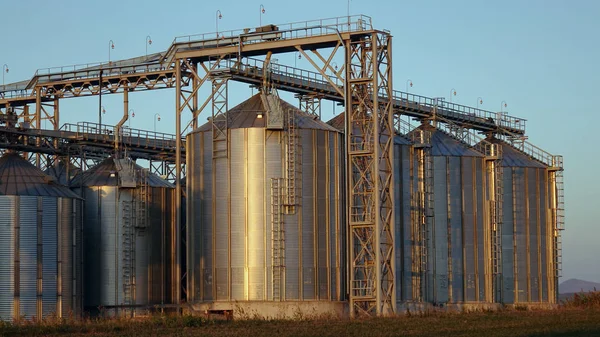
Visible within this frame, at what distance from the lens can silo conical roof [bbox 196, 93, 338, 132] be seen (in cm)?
8375

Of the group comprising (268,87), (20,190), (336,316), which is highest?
(268,87)

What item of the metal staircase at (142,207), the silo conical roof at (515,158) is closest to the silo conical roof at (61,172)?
the metal staircase at (142,207)

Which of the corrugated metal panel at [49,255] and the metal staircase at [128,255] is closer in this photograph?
the corrugated metal panel at [49,255]

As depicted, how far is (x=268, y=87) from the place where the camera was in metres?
87.1

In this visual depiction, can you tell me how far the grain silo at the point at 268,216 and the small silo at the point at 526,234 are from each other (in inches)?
949

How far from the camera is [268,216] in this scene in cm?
8206

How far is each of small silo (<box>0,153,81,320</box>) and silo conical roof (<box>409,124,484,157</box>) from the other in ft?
97.0

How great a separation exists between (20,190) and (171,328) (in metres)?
22.9

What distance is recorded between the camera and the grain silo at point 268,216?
81.9 meters

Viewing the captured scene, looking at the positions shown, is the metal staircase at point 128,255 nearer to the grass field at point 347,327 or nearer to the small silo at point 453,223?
A: the grass field at point 347,327

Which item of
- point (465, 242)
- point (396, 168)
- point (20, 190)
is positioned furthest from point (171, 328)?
point (465, 242)

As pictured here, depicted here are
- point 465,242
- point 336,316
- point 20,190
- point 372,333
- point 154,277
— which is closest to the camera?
point 372,333

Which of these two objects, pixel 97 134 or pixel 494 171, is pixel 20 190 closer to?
pixel 97 134

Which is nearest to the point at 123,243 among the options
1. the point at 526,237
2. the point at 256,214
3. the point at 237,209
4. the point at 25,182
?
the point at 25,182
